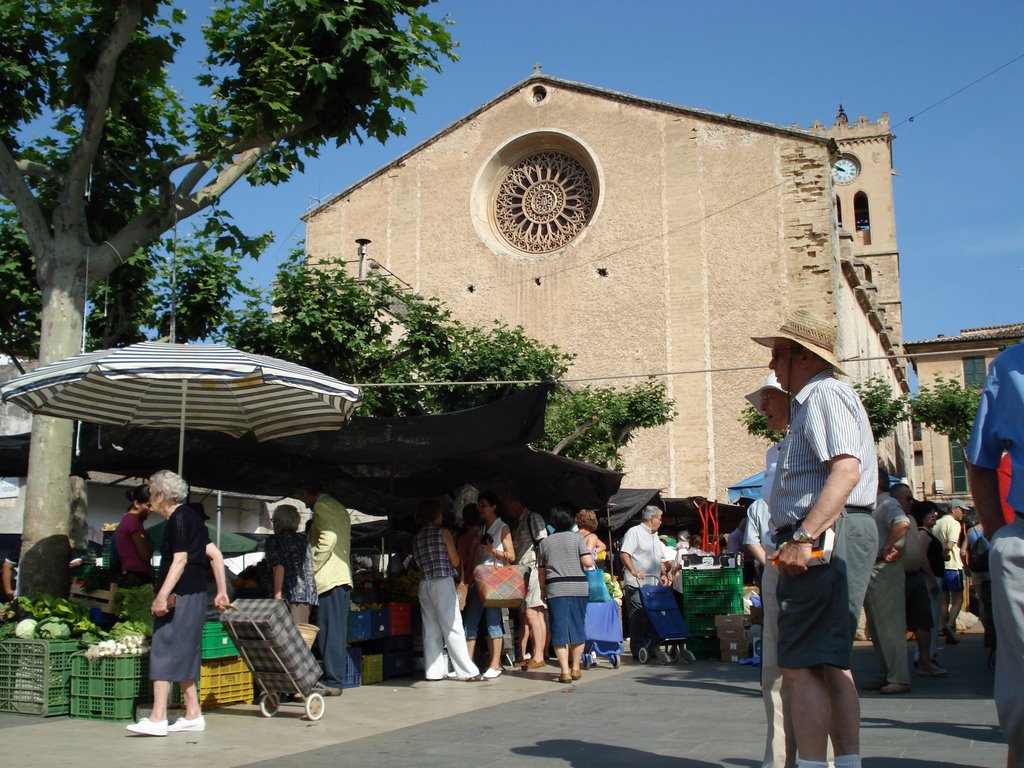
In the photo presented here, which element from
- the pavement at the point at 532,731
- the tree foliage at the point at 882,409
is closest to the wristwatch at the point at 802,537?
the pavement at the point at 532,731

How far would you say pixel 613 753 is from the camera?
5.55 meters

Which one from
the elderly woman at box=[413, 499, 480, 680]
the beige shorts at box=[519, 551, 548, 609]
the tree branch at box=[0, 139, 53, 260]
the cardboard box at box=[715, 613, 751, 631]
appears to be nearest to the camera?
the tree branch at box=[0, 139, 53, 260]

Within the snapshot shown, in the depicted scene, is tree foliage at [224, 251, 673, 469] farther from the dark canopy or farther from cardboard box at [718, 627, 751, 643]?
cardboard box at [718, 627, 751, 643]

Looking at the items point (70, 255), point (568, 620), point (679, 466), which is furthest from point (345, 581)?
point (679, 466)

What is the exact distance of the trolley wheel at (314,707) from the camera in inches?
277

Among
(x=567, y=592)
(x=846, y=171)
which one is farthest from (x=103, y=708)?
(x=846, y=171)

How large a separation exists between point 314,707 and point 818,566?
172 inches

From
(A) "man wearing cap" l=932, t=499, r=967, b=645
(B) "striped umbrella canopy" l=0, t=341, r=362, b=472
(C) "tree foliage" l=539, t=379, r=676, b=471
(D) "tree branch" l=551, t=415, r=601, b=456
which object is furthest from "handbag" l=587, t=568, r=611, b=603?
(C) "tree foliage" l=539, t=379, r=676, b=471

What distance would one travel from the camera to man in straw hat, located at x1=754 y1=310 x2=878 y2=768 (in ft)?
12.3

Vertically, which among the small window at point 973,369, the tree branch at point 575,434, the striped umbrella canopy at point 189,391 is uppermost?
the small window at point 973,369

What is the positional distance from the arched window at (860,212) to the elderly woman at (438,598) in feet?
161

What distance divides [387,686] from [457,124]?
2683 cm

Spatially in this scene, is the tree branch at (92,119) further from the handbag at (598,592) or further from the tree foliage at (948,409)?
the tree foliage at (948,409)

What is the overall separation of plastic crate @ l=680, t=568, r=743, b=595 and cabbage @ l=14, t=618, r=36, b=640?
7047mm
